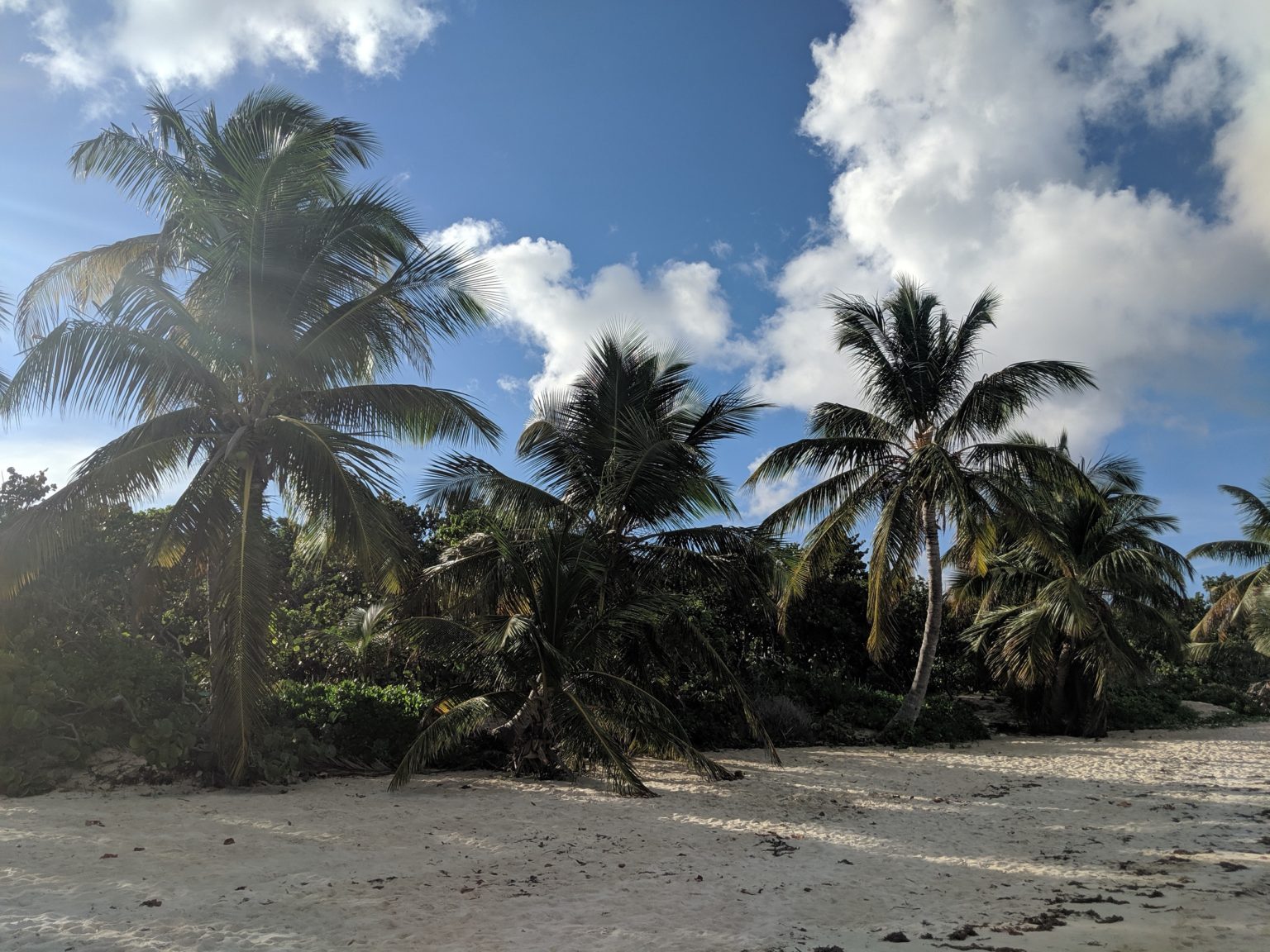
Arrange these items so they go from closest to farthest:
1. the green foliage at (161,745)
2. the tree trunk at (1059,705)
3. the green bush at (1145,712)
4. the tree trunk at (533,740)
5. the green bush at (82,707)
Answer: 1. the green bush at (82,707)
2. the green foliage at (161,745)
3. the tree trunk at (533,740)
4. the tree trunk at (1059,705)
5. the green bush at (1145,712)

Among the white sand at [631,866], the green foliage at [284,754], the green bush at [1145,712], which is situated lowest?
the white sand at [631,866]

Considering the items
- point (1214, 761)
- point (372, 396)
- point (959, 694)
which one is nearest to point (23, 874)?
point (372, 396)

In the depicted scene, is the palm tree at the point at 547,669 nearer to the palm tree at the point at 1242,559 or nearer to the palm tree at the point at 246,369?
the palm tree at the point at 246,369

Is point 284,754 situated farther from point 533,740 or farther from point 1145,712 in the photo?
point 1145,712

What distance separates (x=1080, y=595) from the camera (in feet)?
50.4

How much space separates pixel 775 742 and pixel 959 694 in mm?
10247

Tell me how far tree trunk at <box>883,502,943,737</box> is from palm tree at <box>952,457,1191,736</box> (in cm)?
157

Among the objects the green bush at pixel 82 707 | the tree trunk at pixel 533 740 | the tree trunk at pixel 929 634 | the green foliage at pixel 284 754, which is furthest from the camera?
the tree trunk at pixel 929 634

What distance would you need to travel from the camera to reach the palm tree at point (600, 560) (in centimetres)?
1002

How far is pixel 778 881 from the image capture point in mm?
6371

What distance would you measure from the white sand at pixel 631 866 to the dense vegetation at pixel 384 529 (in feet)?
3.74

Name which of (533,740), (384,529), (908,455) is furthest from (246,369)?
(908,455)

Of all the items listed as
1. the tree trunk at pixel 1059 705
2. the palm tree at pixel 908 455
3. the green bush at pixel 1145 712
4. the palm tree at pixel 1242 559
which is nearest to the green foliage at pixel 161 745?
the palm tree at pixel 908 455

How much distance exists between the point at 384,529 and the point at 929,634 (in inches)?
445
